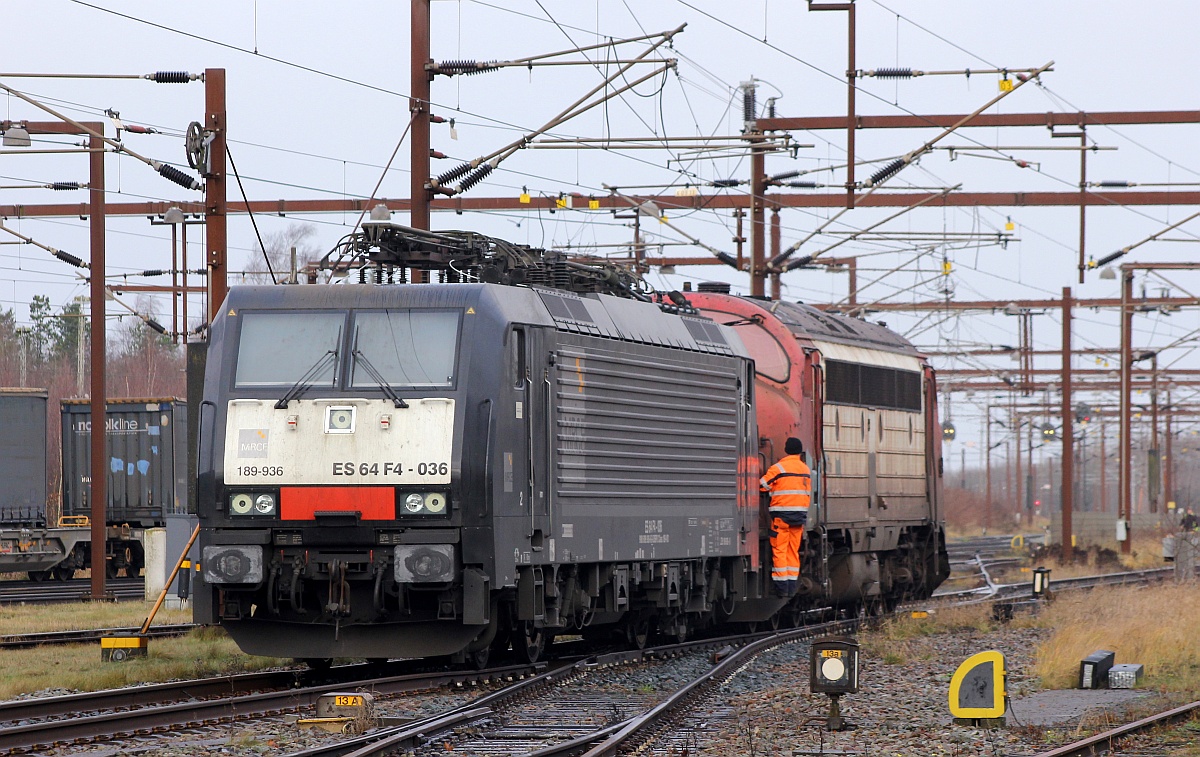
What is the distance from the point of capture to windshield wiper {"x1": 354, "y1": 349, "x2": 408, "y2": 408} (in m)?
13.6

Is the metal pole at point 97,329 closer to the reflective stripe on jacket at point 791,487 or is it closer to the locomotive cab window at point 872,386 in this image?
the locomotive cab window at point 872,386

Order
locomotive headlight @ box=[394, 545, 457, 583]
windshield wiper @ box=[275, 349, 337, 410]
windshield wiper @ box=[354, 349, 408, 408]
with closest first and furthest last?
1. locomotive headlight @ box=[394, 545, 457, 583]
2. windshield wiper @ box=[354, 349, 408, 408]
3. windshield wiper @ box=[275, 349, 337, 410]

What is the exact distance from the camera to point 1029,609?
24938 millimetres

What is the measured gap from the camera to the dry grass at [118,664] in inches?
566

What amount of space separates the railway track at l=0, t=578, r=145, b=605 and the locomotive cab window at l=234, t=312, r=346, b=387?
14147 millimetres

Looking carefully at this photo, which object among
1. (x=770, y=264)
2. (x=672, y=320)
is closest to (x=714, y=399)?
(x=672, y=320)

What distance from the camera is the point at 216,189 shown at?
1798cm

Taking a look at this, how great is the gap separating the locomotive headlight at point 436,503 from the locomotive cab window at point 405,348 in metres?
0.91

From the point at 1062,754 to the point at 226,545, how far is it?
22.3 feet

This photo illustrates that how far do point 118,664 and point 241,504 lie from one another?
9.59 ft

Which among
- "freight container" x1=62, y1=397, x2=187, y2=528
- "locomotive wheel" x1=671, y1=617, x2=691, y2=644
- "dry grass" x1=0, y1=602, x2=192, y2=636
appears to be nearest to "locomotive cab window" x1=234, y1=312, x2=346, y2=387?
"locomotive wheel" x1=671, y1=617, x2=691, y2=644

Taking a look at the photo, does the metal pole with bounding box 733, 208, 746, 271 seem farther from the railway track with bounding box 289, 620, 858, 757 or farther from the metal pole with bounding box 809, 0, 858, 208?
the railway track with bounding box 289, 620, 858, 757

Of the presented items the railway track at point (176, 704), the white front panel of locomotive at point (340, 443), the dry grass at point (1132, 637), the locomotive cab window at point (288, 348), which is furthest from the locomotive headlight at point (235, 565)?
the dry grass at point (1132, 637)

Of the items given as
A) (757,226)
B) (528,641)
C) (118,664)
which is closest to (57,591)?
(757,226)
